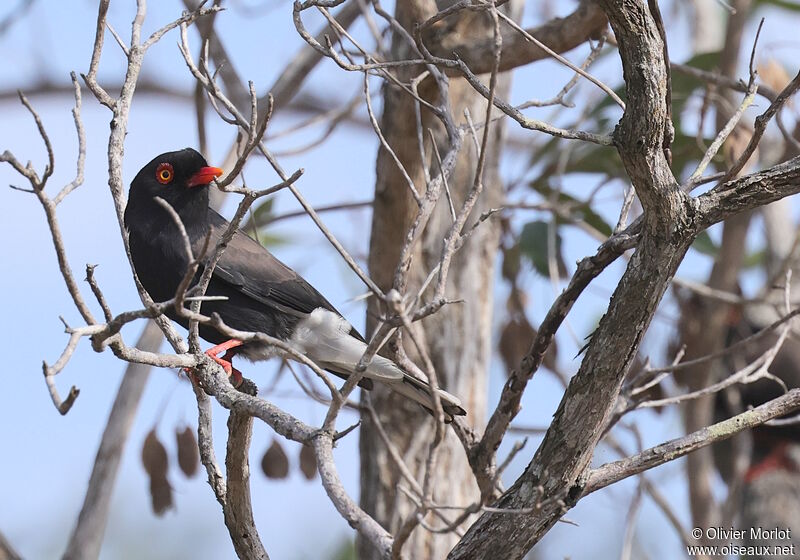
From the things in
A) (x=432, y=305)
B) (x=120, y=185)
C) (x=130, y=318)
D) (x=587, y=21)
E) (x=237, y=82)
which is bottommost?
(x=130, y=318)

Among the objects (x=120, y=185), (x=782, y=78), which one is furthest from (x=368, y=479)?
(x=782, y=78)

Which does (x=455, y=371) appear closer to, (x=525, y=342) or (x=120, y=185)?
(x=525, y=342)

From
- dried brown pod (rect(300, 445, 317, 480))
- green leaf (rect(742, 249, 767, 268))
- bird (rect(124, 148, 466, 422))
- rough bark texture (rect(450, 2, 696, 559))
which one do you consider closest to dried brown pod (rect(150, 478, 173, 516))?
dried brown pod (rect(300, 445, 317, 480))

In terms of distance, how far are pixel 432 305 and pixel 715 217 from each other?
1.05m

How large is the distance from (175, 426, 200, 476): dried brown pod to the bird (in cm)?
73

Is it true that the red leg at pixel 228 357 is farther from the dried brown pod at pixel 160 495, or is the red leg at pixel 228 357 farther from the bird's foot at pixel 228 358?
the dried brown pod at pixel 160 495

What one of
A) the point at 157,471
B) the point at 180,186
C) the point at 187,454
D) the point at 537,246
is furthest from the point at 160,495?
the point at 537,246

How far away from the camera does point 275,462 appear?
558 centimetres

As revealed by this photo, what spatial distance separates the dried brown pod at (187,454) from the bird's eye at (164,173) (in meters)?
1.46

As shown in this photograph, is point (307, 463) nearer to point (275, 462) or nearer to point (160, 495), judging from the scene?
point (275, 462)

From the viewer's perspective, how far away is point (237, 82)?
670cm

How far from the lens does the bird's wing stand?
5.24 meters

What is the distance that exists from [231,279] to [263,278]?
0.62 feet

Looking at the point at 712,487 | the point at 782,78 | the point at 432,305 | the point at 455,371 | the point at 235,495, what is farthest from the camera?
the point at 712,487
